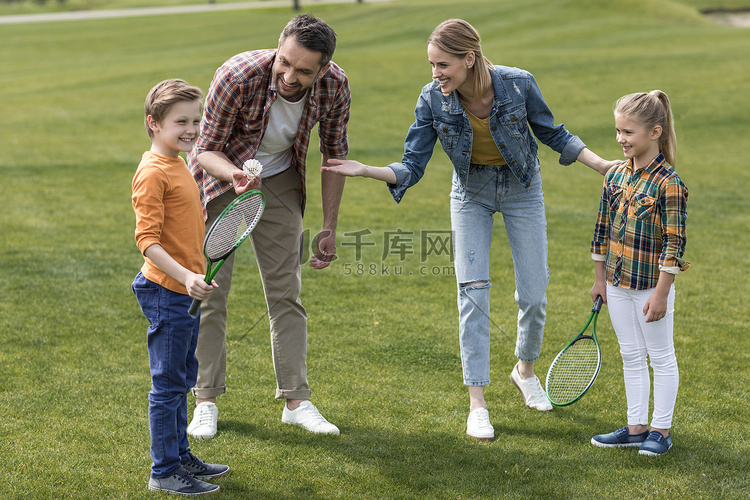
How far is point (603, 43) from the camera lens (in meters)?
27.6

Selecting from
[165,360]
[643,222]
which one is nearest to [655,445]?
[643,222]

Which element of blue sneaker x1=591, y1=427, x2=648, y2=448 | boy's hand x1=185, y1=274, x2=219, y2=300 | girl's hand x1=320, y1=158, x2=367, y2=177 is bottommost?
blue sneaker x1=591, y1=427, x2=648, y2=448

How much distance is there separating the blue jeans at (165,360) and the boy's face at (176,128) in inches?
27.6

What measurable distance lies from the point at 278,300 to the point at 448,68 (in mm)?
1872

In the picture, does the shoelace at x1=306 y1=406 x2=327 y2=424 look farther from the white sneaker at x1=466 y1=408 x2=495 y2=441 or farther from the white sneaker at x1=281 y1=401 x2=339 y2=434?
the white sneaker at x1=466 y1=408 x2=495 y2=441

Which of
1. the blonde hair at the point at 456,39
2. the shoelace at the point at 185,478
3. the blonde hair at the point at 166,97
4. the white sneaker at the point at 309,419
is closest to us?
the blonde hair at the point at 166,97

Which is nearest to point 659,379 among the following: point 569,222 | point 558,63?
point 569,222

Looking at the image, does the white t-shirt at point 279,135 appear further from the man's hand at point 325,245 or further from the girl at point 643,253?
the girl at point 643,253

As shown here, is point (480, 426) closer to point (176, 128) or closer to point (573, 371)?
point (573, 371)

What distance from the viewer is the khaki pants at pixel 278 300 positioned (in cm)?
497

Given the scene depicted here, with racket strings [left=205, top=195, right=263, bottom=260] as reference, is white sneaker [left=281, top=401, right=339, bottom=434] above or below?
below

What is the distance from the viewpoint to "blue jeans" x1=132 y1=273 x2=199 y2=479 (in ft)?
13.0

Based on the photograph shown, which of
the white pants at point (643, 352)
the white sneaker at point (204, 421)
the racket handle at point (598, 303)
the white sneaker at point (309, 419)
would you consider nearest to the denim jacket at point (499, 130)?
the racket handle at point (598, 303)

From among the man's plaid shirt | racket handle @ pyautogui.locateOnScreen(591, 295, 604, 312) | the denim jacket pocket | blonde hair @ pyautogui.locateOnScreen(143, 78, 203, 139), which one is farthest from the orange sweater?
racket handle @ pyautogui.locateOnScreen(591, 295, 604, 312)
